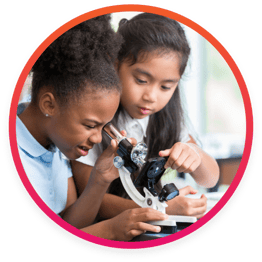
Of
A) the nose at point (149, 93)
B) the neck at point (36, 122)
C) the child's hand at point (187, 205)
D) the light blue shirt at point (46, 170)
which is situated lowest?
the child's hand at point (187, 205)

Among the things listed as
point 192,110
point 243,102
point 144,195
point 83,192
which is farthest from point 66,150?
point 243,102

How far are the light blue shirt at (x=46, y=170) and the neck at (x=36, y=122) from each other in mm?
20

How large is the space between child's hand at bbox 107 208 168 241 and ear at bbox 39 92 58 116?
0.37m

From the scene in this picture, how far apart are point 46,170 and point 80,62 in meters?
0.35

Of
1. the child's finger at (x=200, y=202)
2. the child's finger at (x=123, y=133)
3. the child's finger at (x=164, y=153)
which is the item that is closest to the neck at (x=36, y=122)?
the child's finger at (x=123, y=133)

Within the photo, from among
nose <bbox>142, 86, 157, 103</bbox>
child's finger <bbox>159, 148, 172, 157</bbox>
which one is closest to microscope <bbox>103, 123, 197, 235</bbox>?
child's finger <bbox>159, 148, 172, 157</bbox>

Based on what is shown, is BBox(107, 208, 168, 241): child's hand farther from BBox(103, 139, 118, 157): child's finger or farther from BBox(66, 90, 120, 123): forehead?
BBox(66, 90, 120, 123): forehead

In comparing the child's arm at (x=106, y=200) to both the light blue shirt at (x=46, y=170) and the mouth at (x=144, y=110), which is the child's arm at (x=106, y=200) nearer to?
the light blue shirt at (x=46, y=170)

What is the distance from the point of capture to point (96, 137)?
1.06 m

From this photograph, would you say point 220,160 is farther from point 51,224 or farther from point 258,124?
point 51,224

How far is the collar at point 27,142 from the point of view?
43.4 inches

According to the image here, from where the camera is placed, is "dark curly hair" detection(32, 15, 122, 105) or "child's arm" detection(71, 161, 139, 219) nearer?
"dark curly hair" detection(32, 15, 122, 105)

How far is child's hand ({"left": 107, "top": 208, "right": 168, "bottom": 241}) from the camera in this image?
1073mm

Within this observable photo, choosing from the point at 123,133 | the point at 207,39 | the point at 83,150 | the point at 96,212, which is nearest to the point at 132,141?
the point at 123,133
